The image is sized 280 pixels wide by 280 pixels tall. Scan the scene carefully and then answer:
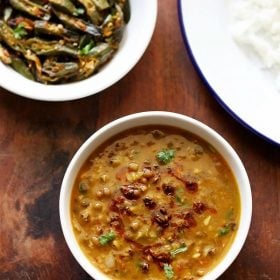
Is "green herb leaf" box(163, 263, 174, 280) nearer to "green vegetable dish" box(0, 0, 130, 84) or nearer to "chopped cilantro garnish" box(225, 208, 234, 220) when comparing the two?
"chopped cilantro garnish" box(225, 208, 234, 220)

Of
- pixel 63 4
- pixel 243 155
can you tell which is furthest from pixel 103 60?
pixel 243 155

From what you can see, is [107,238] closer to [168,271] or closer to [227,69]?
[168,271]

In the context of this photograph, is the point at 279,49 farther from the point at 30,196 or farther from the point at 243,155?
the point at 30,196

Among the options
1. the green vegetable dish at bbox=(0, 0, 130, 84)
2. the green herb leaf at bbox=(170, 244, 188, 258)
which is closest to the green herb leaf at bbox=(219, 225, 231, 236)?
the green herb leaf at bbox=(170, 244, 188, 258)

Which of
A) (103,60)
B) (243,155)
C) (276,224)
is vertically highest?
(103,60)

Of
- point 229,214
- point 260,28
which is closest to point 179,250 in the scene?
point 229,214
